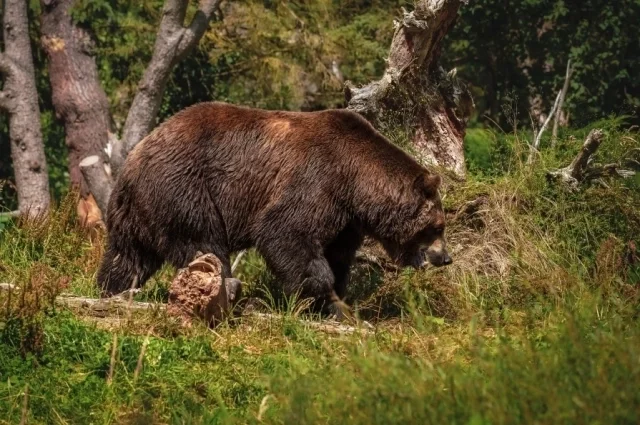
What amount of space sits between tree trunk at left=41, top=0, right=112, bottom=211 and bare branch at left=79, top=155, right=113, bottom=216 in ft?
2.91

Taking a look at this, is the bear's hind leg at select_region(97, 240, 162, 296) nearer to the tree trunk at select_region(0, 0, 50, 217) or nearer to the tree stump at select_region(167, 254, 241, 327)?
A: the tree stump at select_region(167, 254, 241, 327)

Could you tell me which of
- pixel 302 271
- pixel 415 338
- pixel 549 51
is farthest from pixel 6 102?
pixel 415 338

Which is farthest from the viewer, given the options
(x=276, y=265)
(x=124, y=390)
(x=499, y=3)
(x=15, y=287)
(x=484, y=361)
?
(x=499, y=3)

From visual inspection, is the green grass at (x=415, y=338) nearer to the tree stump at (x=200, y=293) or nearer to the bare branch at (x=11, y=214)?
the tree stump at (x=200, y=293)

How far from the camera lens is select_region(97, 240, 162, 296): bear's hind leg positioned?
9008 millimetres

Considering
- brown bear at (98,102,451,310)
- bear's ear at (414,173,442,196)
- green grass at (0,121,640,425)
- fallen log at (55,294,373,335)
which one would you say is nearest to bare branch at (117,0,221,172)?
green grass at (0,121,640,425)

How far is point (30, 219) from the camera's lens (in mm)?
10852

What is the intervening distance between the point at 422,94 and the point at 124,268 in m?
3.41

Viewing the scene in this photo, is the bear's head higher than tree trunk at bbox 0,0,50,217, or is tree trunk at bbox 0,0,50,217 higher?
the bear's head

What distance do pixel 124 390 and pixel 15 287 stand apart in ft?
4.42

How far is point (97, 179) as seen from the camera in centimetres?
1254

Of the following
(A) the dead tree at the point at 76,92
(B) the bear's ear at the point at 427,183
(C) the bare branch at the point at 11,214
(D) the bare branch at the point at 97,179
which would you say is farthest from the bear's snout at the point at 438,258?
(A) the dead tree at the point at 76,92

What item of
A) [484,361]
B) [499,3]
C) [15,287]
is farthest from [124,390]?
[499,3]

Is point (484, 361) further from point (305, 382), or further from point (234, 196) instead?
point (234, 196)
